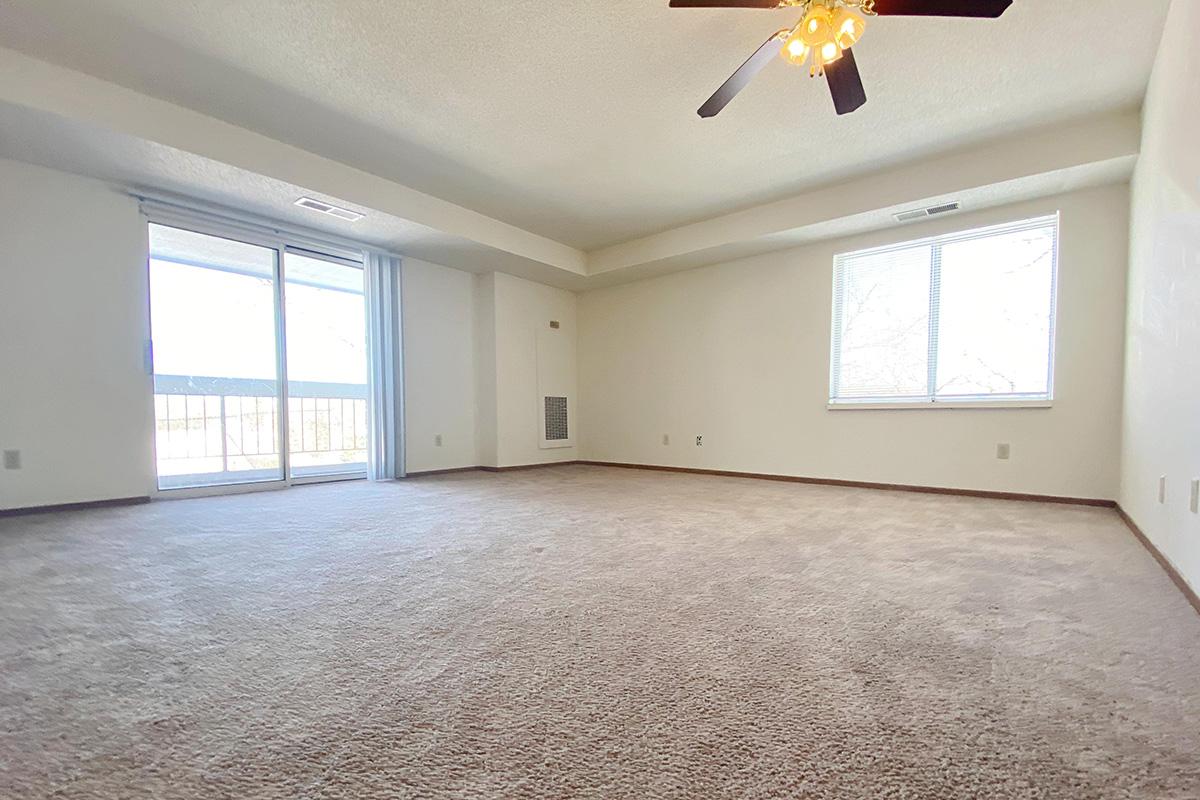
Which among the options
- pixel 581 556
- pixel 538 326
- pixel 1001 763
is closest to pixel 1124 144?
pixel 1001 763

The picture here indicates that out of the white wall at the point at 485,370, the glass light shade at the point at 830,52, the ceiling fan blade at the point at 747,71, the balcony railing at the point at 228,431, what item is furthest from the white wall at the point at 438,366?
the glass light shade at the point at 830,52

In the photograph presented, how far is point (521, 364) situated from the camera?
5793 millimetres

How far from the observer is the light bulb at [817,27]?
194 cm

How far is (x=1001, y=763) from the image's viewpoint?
86 centimetres

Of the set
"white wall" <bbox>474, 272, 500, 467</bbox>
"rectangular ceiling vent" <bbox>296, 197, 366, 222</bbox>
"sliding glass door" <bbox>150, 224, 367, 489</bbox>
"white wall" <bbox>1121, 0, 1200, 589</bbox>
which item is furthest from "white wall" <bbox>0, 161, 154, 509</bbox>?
"white wall" <bbox>1121, 0, 1200, 589</bbox>

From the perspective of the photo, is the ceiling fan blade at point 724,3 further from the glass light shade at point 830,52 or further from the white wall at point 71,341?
the white wall at point 71,341

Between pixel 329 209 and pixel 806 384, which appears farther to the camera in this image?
pixel 806 384

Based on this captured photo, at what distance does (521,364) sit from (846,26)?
14.7 ft

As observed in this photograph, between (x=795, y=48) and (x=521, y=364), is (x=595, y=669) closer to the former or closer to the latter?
(x=795, y=48)

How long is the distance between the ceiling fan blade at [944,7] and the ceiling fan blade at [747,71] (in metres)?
0.39

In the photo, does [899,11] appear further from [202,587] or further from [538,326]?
[538,326]

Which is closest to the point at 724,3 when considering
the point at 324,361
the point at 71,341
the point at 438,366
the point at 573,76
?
the point at 573,76

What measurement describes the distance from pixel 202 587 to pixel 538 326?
4.60m

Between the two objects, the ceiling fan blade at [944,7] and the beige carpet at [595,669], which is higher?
the ceiling fan blade at [944,7]
